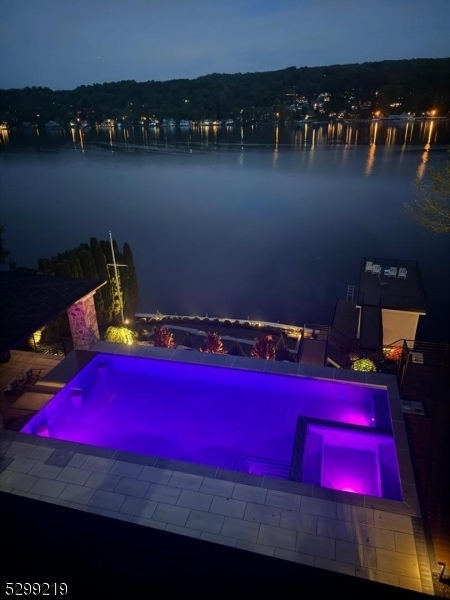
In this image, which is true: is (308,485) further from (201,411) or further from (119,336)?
(119,336)

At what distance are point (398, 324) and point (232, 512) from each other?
32.7 ft

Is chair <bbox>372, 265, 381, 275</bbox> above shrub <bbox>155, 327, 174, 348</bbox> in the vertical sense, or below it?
above

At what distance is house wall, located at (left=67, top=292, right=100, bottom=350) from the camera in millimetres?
9672

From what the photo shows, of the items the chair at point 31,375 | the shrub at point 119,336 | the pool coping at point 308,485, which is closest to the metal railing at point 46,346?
the shrub at point 119,336

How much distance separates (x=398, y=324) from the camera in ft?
43.9

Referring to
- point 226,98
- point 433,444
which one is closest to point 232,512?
point 433,444

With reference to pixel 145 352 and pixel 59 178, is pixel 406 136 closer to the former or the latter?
pixel 59 178

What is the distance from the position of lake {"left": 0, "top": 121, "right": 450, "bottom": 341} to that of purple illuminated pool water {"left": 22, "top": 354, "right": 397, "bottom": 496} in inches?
380

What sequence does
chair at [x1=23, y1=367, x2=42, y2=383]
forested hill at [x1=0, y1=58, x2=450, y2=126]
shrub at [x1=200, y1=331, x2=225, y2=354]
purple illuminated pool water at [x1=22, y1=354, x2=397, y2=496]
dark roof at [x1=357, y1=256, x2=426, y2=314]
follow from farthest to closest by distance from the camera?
forested hill at [x1=0, y1=58, x2=450, y2=126] < dark roof at [x1=357, y1=256, x2=426, y2=314] < shrub at [x1=200, y1=331, x2=225, y2=354] < chair at [x1=23, y1=367, x2=42, y2=383] < purple illuminated pool water at [x1=22, y1=354, x2=397, y2=496]

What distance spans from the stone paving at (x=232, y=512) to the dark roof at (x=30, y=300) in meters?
2.06

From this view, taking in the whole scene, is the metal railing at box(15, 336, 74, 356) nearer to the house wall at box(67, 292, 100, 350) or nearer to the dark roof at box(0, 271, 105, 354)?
the house wall at box(67, 292, 100, 350)

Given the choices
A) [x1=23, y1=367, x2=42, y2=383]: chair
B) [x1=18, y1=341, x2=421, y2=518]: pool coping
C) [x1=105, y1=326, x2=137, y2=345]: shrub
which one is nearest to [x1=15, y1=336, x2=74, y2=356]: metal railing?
[x1=105, y1=326, x2=137, y2=345]: shrub

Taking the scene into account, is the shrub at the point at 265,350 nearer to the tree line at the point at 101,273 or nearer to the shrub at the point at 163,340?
the shrub at the point at 163,340

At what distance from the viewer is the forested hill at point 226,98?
93.1 m
